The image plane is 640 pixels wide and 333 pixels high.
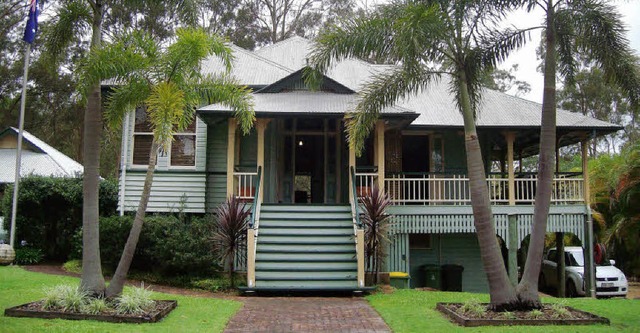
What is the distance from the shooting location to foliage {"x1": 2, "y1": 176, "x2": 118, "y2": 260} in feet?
57.7

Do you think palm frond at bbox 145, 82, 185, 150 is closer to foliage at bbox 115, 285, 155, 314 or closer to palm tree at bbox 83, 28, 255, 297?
palm tree at bbox 83, 28, 255, 297

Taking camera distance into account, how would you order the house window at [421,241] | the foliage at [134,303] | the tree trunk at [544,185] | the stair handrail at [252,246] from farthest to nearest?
the house window at [421,241], the stair handrail at [252,246], the tree trunk at [544,185], the foliage at [134,303]

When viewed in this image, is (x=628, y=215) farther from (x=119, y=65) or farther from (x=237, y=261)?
(x=119, y=65)

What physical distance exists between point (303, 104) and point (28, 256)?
9595mm

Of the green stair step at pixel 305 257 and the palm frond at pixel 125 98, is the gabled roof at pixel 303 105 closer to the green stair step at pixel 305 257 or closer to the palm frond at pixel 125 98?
the palm frond at pixel 125 98

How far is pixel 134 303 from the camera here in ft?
30.7

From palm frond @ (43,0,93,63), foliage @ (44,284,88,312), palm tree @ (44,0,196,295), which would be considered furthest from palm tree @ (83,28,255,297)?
palm frond @ (43,0,93,63)

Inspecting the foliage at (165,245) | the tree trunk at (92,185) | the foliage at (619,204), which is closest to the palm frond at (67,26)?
the tree trunk at (92,185)

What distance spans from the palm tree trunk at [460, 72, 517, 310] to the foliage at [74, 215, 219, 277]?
22.4 ft

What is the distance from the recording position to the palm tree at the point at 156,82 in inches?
386

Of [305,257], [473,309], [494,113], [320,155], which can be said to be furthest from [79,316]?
[494,113]

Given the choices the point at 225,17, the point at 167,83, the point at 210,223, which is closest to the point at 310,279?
the point at 210,223

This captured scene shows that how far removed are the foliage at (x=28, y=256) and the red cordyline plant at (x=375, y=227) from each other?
405 inches

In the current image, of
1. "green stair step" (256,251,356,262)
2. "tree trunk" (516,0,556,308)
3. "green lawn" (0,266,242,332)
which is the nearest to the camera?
"green lawn" (0,266,242,332)
